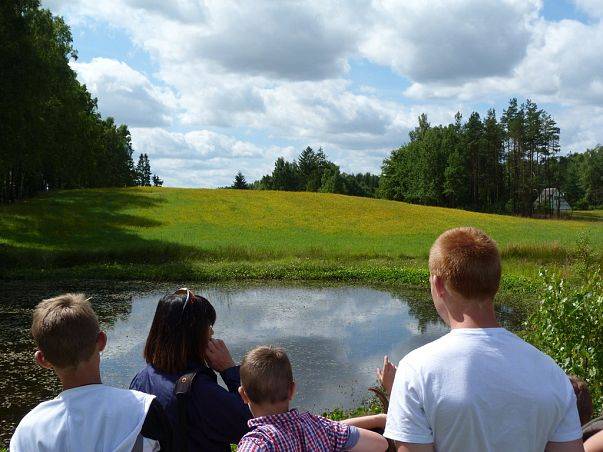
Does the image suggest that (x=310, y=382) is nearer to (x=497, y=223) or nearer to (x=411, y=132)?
(x=497, y=223)

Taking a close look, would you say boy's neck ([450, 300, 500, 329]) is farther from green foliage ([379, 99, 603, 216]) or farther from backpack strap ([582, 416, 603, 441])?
green foliage ([379, 99, 603, 216])

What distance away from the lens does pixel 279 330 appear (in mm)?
14445

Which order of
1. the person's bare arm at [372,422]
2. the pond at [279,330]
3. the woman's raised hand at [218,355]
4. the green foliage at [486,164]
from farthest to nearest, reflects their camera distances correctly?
1. the green foliage at [486,164]
2. the pond at [279,330]
3. the woman's raised hand at [218,355]
4. the person's bare arm at [372,422]

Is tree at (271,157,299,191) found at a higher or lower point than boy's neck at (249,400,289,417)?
higher

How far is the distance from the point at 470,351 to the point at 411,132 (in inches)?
4085

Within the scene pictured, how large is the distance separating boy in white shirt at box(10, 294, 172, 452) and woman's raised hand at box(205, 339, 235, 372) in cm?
71

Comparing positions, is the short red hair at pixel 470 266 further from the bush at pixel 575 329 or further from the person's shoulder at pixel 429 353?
the bush at pixel 575 329

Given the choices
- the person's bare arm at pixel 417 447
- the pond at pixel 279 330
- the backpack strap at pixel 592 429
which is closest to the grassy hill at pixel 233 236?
the pond at pixel 279 330

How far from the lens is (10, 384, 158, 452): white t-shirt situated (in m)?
2.38

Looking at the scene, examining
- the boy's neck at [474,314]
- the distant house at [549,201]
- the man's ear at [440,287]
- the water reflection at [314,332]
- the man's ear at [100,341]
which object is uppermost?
the distant house at [549,201]

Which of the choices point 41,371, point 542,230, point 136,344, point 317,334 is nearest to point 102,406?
point 41,371

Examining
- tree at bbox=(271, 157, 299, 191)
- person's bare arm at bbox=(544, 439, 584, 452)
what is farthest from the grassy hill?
tree at bbox=(271, 157, 299, 191)

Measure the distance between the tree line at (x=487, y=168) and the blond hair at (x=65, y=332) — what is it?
3047 inches

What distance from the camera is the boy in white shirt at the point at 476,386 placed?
2.08 m
